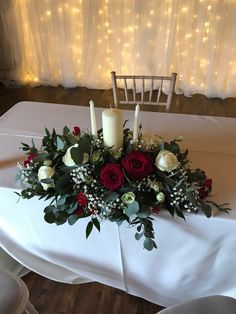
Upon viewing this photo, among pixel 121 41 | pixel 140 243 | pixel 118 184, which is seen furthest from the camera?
pixel 121 41

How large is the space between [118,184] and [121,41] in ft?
9.85

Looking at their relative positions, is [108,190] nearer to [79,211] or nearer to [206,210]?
[79,211]

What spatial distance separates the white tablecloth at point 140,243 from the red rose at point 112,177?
199 mm

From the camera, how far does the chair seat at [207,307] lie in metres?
0.97

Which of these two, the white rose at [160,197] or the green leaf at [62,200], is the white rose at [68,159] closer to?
the green leaf at [62,200]

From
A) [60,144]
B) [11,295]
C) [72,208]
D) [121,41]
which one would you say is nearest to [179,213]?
[72,208]

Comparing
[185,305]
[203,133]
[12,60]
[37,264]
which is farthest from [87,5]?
[185,305]

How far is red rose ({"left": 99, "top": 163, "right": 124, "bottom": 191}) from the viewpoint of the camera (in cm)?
93

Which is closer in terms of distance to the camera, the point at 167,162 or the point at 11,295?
the point at 167,162

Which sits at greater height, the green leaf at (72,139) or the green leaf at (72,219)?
the green leaf at (72,139)

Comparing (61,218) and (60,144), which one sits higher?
(60,144)

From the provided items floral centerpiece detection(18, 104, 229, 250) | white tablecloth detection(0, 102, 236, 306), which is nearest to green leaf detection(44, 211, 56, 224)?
floral centerpiece detection(18, 104, 229, 250)

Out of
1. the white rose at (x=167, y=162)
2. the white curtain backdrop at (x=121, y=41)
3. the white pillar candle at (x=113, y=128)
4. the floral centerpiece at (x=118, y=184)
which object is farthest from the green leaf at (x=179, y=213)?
the white curtain backdrop at (x=121, y=41)

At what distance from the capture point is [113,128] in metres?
0.99
